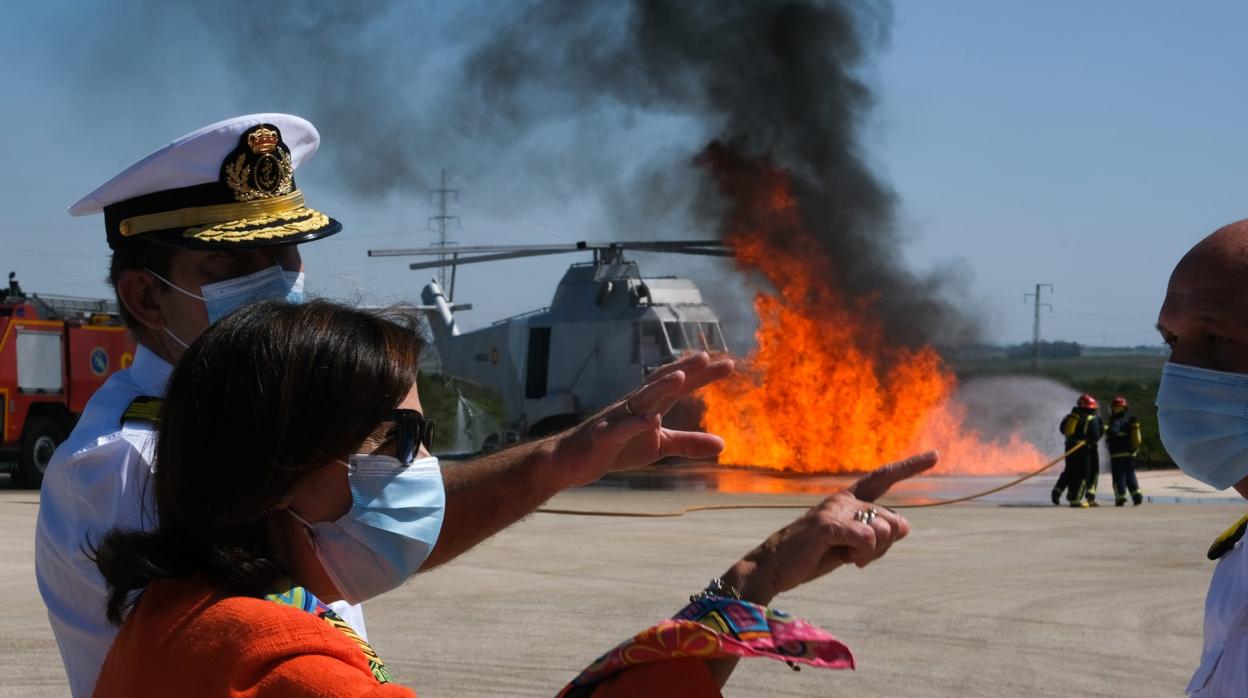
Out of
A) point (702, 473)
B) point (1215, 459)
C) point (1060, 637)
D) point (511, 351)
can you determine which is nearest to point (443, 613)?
point (1060, 637)

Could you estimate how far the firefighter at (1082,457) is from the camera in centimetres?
1692

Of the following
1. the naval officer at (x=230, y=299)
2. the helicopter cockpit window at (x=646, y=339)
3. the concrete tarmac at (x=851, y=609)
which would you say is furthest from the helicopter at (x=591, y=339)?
the naval officer at (x=230, y=299)

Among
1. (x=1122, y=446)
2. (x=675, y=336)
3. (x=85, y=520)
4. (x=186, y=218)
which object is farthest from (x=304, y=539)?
(x=675, y=336)

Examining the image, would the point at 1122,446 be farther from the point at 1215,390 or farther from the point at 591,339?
the point at 1215,390

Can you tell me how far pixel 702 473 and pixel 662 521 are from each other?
30.2ft

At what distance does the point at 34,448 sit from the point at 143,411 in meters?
18.6

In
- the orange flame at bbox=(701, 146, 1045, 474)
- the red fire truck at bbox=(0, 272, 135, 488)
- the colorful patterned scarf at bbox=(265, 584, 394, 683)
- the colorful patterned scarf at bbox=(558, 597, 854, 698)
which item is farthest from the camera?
the orange flame at bbox=(701, 146, 1045, 474)

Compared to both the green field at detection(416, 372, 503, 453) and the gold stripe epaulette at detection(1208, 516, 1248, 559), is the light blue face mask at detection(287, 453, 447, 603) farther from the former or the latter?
the green field at detection(416, 372, 503, 453)

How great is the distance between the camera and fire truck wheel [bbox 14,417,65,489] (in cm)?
1898

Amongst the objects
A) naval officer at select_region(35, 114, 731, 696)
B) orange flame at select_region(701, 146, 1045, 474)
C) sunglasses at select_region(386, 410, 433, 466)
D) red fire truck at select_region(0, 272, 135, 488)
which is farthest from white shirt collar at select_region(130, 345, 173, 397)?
orange flame at select_region(701, 146, 1045, 474)

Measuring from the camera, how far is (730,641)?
1382 mm

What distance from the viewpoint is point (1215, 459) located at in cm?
225

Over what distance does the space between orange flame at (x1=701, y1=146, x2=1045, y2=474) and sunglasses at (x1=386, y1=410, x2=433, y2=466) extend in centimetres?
2436

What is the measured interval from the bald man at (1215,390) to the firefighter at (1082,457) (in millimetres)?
15331
